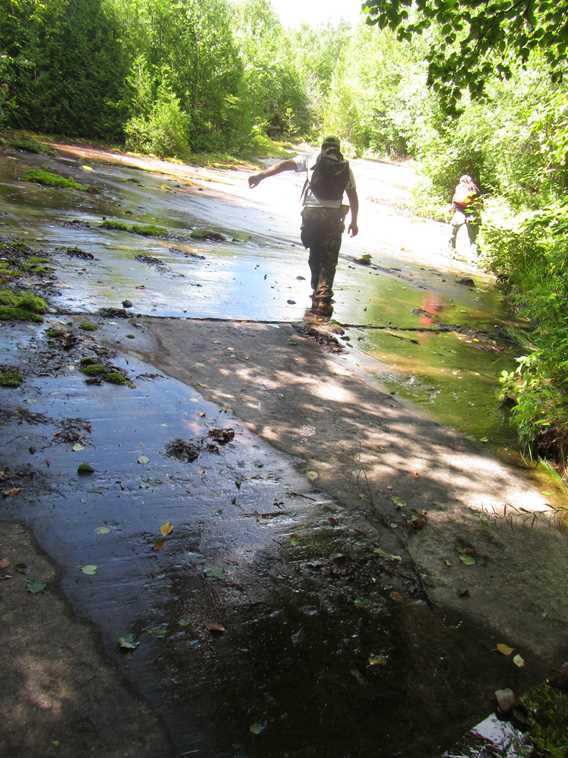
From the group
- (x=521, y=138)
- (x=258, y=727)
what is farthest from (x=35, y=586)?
(x=521, y=138)

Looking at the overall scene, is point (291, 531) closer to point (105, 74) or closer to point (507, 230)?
point (507, 230)

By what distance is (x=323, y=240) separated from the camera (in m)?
7.00

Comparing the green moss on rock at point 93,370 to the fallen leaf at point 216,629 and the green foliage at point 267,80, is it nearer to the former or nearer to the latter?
the fallen leaf at point 216,629

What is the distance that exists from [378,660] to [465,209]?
13111 millimetres

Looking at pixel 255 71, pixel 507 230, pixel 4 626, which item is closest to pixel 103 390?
pixel 4 626

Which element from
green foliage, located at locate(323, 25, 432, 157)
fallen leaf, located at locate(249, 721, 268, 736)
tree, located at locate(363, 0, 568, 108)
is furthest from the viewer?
green foliage, located at locate(323, 25, 432, 157)

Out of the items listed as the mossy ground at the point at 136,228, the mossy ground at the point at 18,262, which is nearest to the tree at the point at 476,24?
the mossy ground at the point at 18,262

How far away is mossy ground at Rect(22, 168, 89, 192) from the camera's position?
38.9 ft

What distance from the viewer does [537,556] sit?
10.9ft

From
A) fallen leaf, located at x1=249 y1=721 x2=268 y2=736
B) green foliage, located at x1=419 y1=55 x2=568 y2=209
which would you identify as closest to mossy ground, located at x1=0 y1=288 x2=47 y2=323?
fallen leaf, located at x1=249 y1=721 x2=268 y2=736

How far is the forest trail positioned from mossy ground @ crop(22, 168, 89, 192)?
18.6 feet

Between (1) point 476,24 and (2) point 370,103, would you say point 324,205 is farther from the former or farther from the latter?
(2) point 370,103

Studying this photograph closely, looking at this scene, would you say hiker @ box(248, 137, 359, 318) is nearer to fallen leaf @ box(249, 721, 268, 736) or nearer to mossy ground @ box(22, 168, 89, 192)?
fallen leaf @ box(249, 721, 268, 736)

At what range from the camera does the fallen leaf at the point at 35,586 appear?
2.39 metres
